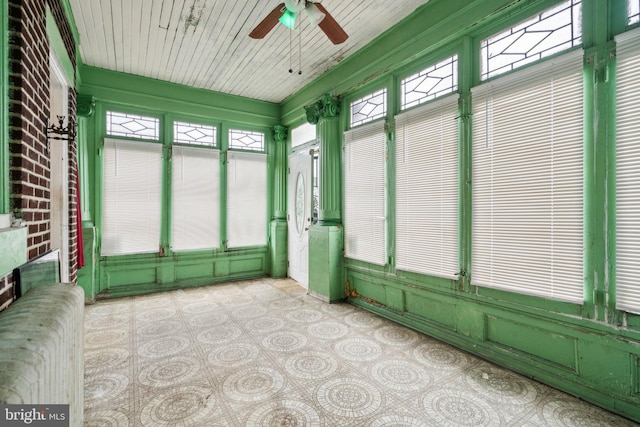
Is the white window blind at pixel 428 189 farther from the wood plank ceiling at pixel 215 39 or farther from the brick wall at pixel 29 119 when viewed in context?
the brick wall at pixel 29 119

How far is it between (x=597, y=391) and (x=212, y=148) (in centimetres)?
558

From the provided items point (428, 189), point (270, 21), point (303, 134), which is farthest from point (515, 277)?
point (303, 134)

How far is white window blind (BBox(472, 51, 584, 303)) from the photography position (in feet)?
7.03

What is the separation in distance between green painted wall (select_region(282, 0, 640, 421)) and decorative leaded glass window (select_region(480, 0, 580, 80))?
6 cm

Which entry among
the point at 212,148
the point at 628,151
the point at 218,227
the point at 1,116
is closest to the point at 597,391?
the point at 628,151

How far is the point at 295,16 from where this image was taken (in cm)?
236

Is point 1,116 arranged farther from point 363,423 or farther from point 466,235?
point 466,235

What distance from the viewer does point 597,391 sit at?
2.03 m

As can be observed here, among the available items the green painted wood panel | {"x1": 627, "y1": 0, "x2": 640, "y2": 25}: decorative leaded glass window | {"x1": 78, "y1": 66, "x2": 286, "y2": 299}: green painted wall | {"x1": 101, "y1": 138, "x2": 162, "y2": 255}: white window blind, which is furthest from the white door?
{"x1": 627, "y1": 0, "x2": 640, "y2": 25}: decorative leaded glass window

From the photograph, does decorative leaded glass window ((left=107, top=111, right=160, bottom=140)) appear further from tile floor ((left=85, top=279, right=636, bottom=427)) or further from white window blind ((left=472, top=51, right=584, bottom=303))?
white window blind ((left=472, top=51, right=584, bottom=303))

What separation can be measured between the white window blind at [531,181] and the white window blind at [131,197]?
463 centimetres

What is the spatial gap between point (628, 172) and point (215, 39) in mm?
4188

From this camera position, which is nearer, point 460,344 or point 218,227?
point 460,344

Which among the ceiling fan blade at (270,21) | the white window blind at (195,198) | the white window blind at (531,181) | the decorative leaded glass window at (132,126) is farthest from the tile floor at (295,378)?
the ceiling fan blade at (270,21)
